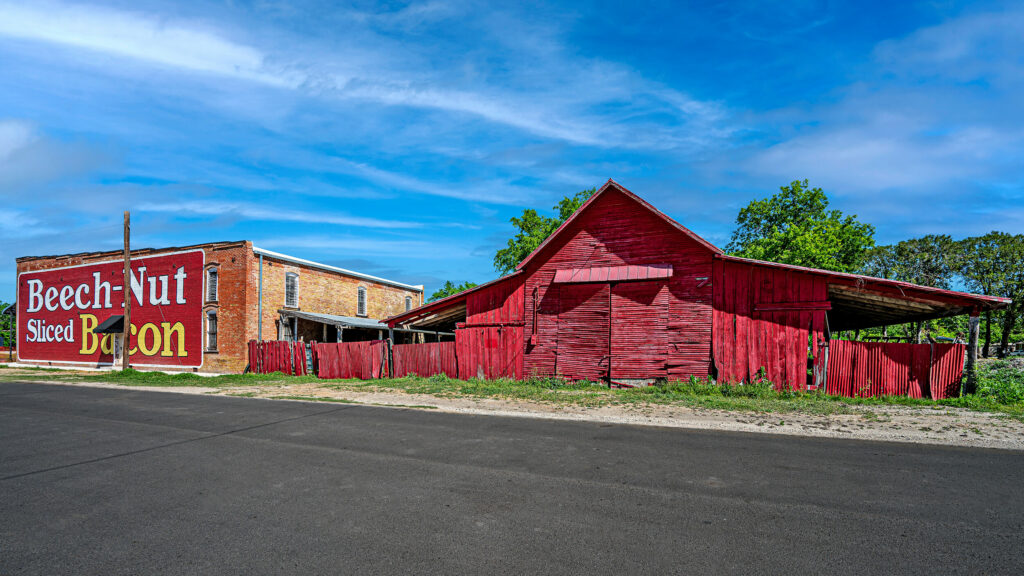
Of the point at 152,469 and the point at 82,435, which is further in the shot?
the point at 82,435

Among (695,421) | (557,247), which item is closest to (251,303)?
(557,247)

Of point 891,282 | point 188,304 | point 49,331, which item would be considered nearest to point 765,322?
point 891,282

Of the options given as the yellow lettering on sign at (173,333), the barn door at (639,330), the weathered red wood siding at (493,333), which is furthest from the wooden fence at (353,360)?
the yellow lettering on sign at (173,333)

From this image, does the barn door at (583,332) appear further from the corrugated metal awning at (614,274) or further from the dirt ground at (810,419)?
the dirt ground at (810,419)

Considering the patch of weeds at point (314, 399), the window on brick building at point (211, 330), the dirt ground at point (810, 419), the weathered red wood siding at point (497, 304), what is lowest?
the patch of weeds at point (314, 399)

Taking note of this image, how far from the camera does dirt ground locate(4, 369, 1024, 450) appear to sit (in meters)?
9.12

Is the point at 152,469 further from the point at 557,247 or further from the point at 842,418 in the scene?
the point at 557,247

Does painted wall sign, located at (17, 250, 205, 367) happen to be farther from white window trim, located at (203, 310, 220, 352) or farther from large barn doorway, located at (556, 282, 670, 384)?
large barn doorway, located at (556, 282, 670, 384)

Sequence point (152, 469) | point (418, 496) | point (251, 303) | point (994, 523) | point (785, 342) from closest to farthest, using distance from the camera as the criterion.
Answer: point (994, 523) → point (418, 496) → point (152, 469) → point (785, 342) → point (251, 303)

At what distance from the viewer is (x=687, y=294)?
17.1m

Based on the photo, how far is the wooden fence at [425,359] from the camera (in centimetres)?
2061

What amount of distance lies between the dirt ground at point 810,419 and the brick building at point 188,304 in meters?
16.2

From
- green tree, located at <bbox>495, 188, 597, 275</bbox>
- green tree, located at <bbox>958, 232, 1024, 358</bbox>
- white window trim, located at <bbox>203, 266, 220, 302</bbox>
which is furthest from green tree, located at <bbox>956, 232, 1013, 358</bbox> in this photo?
white window trim, located at <bbox>203, 266, 220, 302</bbox>

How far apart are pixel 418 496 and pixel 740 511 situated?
11.0 ft
